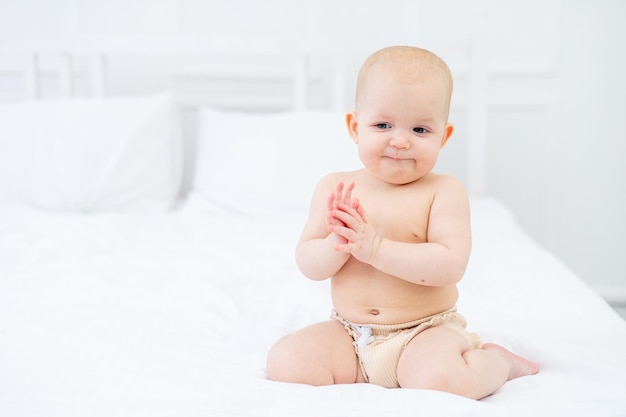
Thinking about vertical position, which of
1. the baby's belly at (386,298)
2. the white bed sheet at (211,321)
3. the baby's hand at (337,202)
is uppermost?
the baby's hand at (337,202)

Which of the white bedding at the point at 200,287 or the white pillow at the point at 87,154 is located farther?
the white pillow at the point at 87,154

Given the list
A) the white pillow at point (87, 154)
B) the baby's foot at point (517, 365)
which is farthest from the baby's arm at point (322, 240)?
the white pillow at point (87, 154)

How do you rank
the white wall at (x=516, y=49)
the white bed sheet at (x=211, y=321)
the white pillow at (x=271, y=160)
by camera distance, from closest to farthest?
1. the white bed sheet at (x=211, y=321)
2. the white pillow at (x=271, y=160)
3. the white wall at (x=516, y=49)

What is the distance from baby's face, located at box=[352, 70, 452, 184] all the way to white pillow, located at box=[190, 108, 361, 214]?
3.31ft

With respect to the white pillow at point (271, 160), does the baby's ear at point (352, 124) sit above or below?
above

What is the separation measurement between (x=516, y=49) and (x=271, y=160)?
3.68 feet

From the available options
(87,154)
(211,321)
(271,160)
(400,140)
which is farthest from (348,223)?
(87,154)

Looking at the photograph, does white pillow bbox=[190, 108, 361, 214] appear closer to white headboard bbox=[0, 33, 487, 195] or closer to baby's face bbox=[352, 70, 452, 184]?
white headboard bbox=[0, 33, 487, 195]

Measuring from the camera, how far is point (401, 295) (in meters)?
0.89

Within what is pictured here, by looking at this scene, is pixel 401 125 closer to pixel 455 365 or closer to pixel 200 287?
pixel 455 365

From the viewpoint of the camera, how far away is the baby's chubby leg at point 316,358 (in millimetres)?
858

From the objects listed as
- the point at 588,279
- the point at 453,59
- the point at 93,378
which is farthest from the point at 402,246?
the point at 588,279

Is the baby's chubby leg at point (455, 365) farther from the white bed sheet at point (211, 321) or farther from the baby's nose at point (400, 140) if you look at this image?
the baby's nose at point (400, 140)

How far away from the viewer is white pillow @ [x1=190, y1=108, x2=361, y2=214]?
192cm
